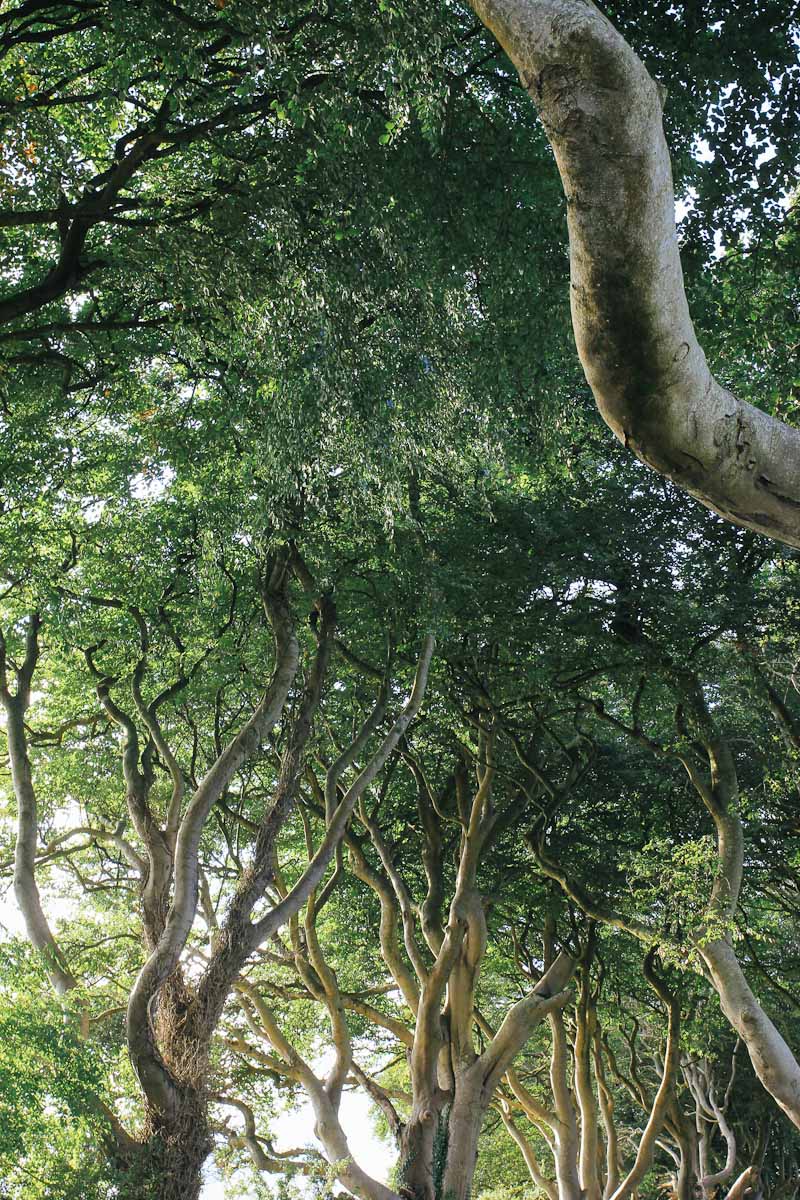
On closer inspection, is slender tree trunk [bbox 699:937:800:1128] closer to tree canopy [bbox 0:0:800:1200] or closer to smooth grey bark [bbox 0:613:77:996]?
tree canopy [bbox 0:0:800:1200]

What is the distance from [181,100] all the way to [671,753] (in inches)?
418

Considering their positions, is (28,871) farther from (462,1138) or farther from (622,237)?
(622,237)

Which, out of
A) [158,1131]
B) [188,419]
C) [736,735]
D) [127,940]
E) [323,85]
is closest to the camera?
[323,85]

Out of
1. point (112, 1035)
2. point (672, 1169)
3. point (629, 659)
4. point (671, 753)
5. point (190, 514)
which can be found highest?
point (190, 514)

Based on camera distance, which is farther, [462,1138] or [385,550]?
[462,1138]

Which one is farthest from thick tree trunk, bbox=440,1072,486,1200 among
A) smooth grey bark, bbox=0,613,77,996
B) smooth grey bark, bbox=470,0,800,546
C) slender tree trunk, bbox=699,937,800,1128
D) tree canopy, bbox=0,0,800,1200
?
smooth grey bark, bbox=470,0,800,546

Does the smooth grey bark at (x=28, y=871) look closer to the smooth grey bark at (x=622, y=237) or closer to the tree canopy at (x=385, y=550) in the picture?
the tree canopy at (x=385, y=550)

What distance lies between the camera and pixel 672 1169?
34.1m

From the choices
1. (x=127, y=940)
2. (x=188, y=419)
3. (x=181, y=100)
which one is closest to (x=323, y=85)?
(x=181, y=100)

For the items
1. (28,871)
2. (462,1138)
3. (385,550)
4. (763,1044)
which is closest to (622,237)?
(28,871)

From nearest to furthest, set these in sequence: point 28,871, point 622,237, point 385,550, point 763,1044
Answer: point 622,237, point 28,871, point 763,1044, point 385,550

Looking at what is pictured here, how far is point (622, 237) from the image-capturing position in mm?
3002

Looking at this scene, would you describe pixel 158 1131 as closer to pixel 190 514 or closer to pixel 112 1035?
pixel 112 1035

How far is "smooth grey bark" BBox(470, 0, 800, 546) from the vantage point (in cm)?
301
